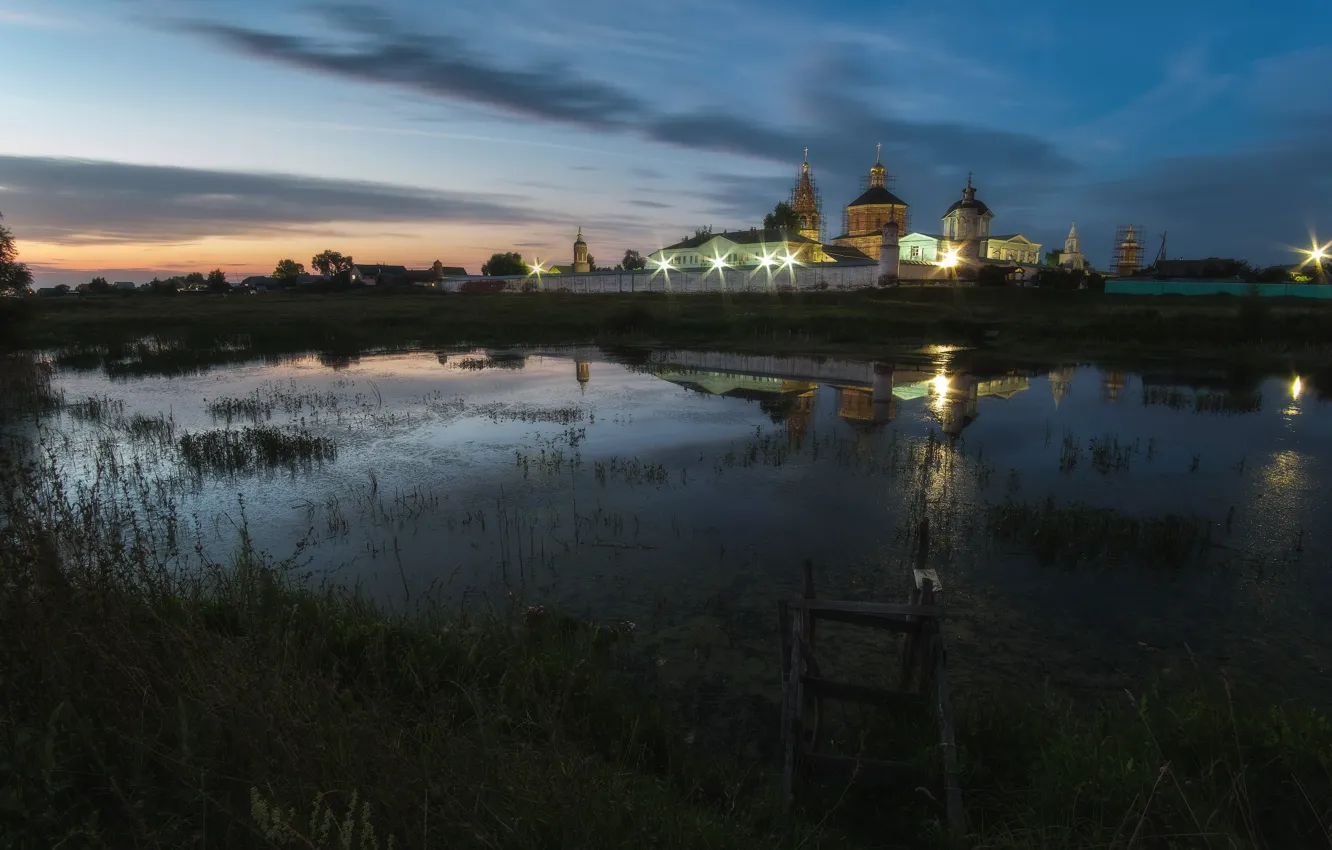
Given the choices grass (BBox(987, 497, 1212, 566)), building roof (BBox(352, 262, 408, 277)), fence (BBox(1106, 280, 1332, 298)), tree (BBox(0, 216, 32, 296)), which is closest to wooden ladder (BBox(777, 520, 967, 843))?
grass (BBox(987, 497, 1212, 566))

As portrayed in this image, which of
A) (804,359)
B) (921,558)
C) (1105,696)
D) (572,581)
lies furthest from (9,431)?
(804,359)

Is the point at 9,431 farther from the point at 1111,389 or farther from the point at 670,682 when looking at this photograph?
the point at 1111,389

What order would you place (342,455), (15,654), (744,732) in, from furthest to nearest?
(342,455) → (744,732) → (15,654)

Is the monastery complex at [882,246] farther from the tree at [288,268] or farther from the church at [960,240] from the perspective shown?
the tree at [288,268]

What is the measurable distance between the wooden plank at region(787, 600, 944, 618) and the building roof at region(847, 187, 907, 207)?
3396 inches

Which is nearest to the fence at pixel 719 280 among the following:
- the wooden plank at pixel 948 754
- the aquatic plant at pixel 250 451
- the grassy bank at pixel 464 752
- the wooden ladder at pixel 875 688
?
the aquatic plant at pixel 250 451

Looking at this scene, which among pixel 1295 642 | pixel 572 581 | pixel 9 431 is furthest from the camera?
pixel 9 431

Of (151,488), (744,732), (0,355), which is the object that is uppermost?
(0,355)

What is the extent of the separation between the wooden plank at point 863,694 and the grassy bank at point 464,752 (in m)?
0.18

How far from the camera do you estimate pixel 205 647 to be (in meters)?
4.25

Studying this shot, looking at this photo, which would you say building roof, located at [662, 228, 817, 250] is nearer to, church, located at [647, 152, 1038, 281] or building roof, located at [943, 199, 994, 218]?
church, located at [647, 152, 1038, 281]

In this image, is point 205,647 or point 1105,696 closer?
point 205,647

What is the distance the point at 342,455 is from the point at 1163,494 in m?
13.5

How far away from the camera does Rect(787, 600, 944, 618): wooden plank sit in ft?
14.8
